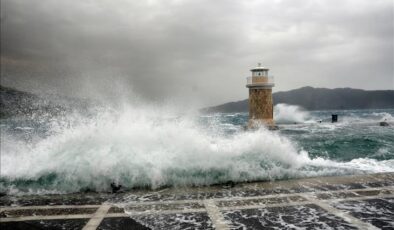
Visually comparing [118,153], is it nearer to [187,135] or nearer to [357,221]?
[187,135]

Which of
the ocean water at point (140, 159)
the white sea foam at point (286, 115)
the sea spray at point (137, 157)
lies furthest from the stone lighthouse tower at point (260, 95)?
the white sea foam at point (286, 115)

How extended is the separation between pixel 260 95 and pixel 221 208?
1875 cm

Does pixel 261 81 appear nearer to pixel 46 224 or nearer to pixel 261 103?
pixel 261 103

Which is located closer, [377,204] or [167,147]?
[377,204]

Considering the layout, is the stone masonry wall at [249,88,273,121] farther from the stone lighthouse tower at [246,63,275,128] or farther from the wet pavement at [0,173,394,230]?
the wet pavement at [0,173,394,230]

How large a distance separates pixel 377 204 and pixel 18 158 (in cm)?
714

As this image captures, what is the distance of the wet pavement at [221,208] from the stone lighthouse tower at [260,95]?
653 inches

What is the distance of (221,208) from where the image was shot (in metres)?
4.92

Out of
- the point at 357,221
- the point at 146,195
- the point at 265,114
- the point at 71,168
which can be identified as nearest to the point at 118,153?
the point at 71,168

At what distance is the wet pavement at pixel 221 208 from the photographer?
13.7 feet

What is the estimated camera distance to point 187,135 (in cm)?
801

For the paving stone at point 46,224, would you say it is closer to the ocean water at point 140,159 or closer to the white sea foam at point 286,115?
the ocean water at point 140,159

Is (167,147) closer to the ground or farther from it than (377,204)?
farther from it

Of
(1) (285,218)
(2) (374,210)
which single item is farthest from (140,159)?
(2) (374,210)
